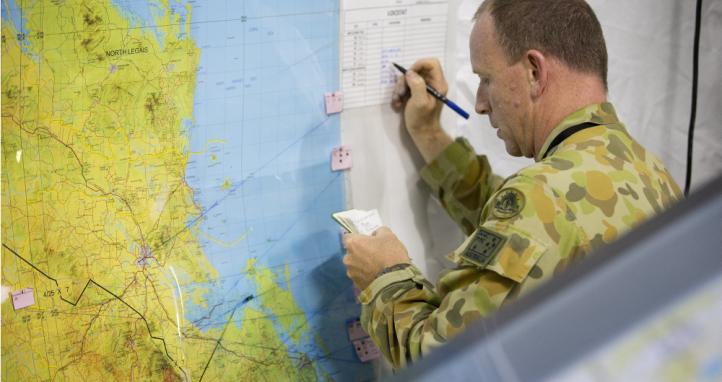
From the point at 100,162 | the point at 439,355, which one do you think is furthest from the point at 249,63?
the point at 439,355

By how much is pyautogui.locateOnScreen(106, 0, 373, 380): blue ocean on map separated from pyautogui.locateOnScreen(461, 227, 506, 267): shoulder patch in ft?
1.42

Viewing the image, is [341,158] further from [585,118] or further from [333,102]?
[585,118]

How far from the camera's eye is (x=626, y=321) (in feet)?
1.16

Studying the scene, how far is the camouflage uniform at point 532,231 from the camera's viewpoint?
1104 millimetres

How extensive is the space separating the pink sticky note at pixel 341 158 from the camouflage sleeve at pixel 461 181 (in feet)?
0.56

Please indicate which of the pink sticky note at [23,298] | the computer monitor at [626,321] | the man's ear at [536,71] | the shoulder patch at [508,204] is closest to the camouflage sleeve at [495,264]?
the shoulder patch at [508,204]

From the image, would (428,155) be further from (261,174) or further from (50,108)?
(50,108)

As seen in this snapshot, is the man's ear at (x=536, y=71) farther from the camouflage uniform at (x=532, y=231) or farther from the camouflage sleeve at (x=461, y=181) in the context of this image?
the camouflage sleeve at (x=461, y=181)

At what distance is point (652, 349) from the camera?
352 mm

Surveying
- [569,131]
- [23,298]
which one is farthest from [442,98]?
[23,298]

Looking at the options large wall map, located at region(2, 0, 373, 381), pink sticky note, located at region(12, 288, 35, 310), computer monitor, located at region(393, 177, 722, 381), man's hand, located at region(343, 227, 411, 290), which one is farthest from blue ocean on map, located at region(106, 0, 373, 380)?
computer monitor, located at region(393, 177, 722, 381)

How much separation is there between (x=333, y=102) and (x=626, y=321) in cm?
113

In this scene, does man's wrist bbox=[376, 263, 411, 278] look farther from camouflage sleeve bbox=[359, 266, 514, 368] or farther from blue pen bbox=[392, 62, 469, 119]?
blue pen bbox=[392, 62, 469, 119]

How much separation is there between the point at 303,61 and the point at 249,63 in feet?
0.35
